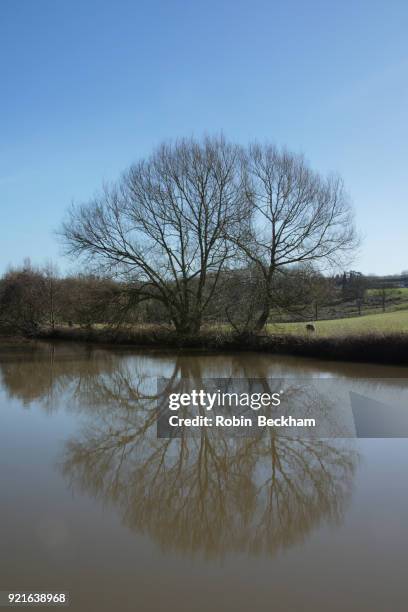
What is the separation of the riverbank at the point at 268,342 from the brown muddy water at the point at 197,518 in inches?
367

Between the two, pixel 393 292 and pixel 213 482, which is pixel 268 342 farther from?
pixel 393 292

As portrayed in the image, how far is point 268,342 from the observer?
21109mm

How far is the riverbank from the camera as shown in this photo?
647 inches

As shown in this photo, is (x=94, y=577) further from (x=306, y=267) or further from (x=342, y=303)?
(x=342, y=303)

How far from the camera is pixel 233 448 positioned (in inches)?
295

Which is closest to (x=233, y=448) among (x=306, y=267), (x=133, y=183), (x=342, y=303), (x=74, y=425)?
(x=74, y=425)

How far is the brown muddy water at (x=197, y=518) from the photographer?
3.68 meters

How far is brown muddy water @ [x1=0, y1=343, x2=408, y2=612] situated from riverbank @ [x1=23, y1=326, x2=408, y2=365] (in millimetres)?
9313

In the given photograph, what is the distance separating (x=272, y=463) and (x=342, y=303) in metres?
35.0

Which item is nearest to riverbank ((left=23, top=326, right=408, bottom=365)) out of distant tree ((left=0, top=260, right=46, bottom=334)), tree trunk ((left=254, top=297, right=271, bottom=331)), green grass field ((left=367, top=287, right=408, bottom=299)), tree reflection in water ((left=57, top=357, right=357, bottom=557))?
tree trunk ((left=254, top=297, right=271, bottom=331))

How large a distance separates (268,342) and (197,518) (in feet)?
53.5

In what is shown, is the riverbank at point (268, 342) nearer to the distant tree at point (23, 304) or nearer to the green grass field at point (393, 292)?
the distant tree at point (23, 304)

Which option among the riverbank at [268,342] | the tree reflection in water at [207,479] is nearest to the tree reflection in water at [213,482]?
the tree reflection in water at [207,479]

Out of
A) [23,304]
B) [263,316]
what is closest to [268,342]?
[263,316]
